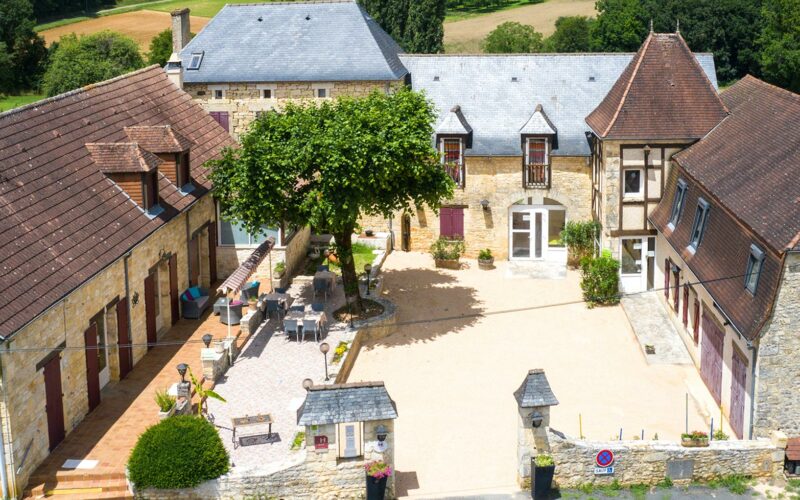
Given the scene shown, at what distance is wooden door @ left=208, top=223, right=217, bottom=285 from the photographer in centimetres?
3706

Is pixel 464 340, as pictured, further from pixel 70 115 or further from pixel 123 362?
Answer: pixel 70 115

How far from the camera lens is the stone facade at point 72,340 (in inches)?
894

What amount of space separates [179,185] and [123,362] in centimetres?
659

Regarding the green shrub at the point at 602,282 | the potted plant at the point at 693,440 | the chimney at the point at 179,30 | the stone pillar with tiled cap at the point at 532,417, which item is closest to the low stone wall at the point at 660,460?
the potted plant at the point at 693,440

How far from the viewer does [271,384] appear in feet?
96.0

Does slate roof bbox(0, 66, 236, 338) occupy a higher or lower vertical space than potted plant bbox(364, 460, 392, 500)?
higher

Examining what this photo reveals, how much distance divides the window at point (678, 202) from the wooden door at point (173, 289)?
598 inches

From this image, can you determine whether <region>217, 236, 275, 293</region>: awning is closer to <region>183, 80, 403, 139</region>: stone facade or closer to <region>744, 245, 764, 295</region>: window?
<region>183, 80, 403, 139</region>: stone facade

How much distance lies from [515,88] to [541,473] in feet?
71.6

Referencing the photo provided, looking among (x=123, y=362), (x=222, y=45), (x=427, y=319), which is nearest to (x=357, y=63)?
(x=222, y=45)

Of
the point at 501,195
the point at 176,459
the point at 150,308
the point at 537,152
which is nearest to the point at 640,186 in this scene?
the point at 537,152

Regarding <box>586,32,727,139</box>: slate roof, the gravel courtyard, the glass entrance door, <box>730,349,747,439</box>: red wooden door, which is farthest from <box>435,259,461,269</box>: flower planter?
<box>730,349,747,439</box>: red wooden door

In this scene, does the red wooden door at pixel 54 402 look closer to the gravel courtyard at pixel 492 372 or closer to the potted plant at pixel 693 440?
the gravel courtyard at pixel 492 372

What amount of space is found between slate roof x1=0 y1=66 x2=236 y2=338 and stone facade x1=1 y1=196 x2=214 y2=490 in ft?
1.67
